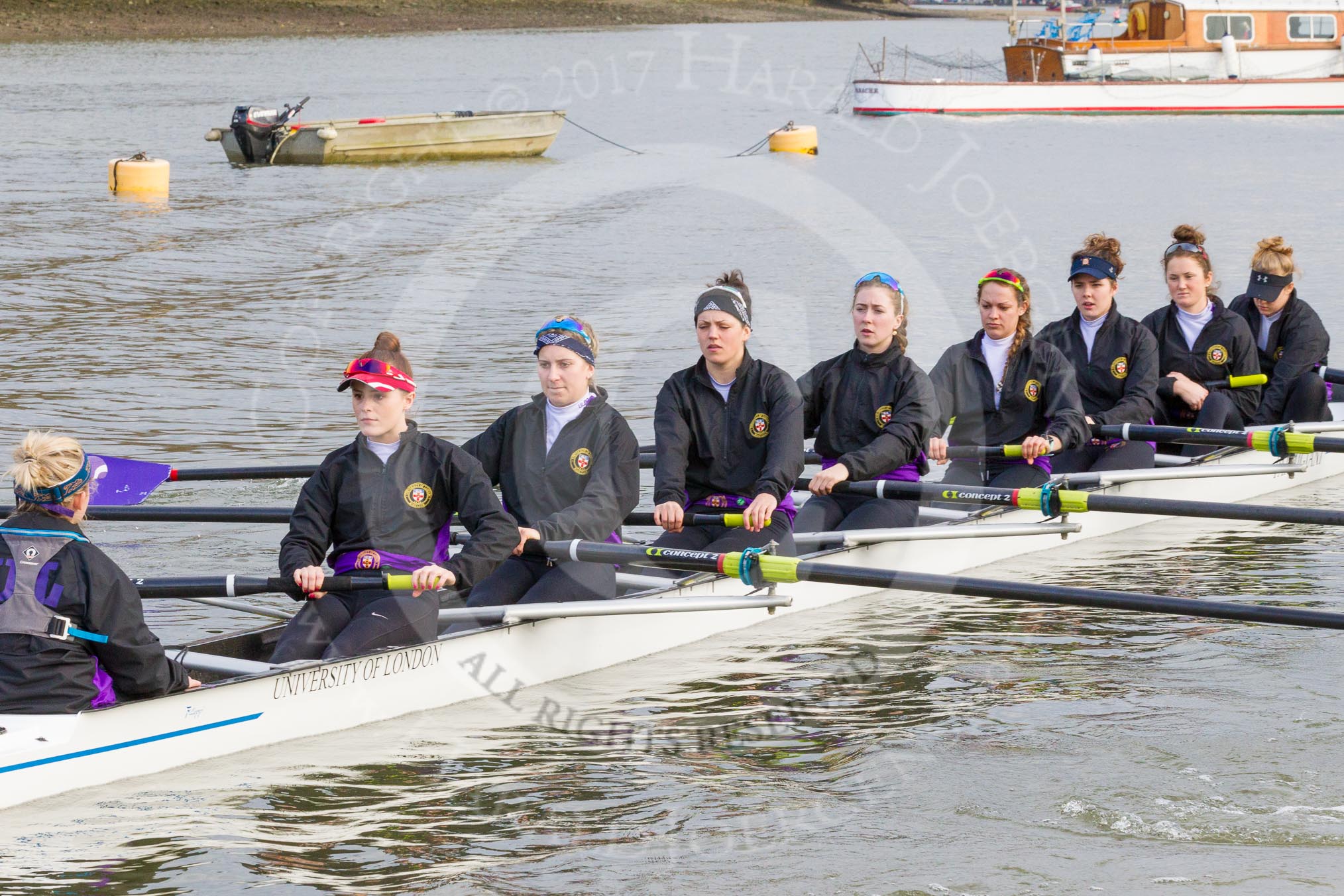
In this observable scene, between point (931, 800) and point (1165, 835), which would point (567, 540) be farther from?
point (1165, 835)

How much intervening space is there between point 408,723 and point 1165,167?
31036 mm

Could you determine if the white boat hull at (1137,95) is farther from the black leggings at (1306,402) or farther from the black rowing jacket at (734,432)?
the black rowing jacket at (734,432)

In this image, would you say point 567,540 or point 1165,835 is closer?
point 1165,835

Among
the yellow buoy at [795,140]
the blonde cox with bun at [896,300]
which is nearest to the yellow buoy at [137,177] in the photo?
the yellow buoy at [795,140]

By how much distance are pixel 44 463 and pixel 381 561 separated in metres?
1.60

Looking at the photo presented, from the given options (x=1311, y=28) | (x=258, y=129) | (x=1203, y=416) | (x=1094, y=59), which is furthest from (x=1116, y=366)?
(x=1311, y=28)

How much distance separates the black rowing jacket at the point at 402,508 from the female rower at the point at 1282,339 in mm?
6328

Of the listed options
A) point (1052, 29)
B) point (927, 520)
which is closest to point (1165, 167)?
point (1052, 29)

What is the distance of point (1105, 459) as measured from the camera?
9664 mm

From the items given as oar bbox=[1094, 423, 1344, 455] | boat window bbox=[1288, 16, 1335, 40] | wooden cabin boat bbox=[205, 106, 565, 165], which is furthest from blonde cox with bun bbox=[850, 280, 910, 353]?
boat window bbox=[1288, 16, 1335, 40]

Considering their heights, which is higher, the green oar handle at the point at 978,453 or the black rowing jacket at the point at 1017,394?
the black rowing jacket at the point at 1017,394

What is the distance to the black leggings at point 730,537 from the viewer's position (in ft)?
24.0

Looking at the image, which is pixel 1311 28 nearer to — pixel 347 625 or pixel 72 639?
pixel 347 625

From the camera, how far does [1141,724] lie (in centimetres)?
651
